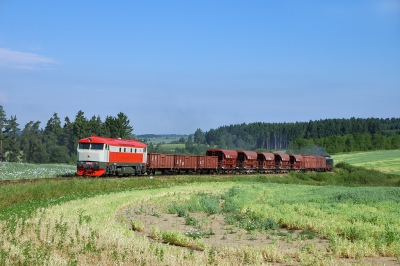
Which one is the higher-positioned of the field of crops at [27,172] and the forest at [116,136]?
the forest at [116,136]

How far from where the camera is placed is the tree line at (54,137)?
335 feet

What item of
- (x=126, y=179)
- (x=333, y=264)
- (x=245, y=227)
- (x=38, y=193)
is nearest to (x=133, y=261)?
(x=333, y=264)

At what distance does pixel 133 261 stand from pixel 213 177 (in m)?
44.0

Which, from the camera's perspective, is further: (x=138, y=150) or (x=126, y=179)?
(x=138, y=150)

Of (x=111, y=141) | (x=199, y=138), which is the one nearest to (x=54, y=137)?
(x=199, y=138)

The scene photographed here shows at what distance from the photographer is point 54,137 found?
429ft

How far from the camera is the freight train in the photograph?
4278 centimetres

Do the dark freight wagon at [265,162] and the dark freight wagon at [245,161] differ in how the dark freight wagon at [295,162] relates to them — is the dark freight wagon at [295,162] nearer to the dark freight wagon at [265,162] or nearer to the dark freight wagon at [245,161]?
the dark freight wagon at [265,162]

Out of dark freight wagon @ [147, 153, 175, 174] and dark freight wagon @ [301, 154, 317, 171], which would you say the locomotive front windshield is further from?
dark freight wagon @ [301, 154, 317, 171]

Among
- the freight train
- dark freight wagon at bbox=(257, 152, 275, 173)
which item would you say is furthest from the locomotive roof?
dark freight wagon at bbox=(257, 152, 275, 173)

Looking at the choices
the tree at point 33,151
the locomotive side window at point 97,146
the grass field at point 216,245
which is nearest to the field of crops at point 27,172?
the locomotive side window at point 97,146

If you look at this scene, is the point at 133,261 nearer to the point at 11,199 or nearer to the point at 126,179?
the point at 11,199

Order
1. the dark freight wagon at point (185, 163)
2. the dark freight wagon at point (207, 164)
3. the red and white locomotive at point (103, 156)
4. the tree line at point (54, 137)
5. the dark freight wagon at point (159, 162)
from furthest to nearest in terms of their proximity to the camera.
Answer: the tree line at point (54, 137) → the dark freight wagon at point (207, 164) → the dark freight wagon at point (185, 163) → the dark freight wagon at point (159, 162) → the red and white locomotive at point (103, 156)

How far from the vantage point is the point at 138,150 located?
4934cm
